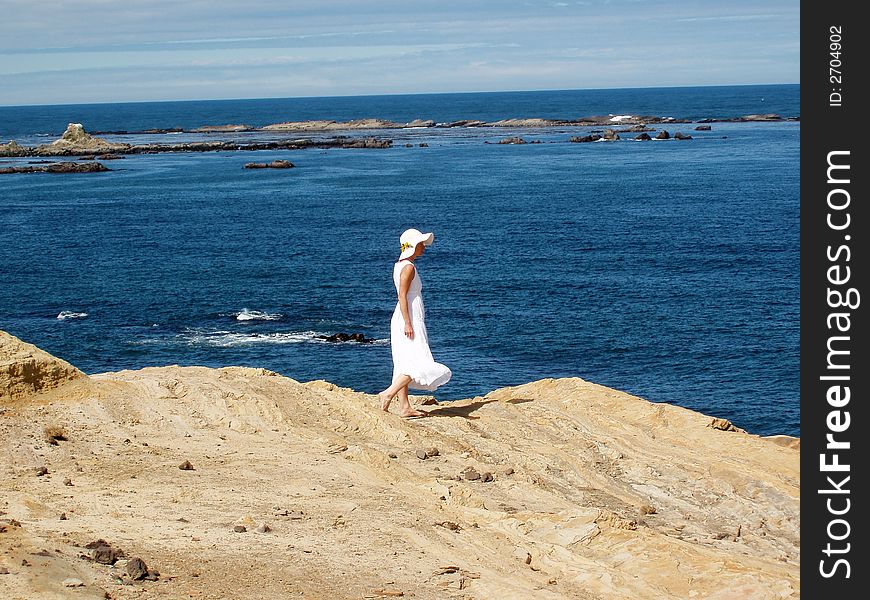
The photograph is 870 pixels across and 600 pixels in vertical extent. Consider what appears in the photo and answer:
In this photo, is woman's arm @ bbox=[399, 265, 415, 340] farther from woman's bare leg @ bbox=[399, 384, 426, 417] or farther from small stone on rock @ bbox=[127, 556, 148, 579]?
small stone on rock @ bbox=[127, 556, 148, 579]

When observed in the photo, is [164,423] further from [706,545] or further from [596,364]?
[596,364]

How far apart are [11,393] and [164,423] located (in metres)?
1.98

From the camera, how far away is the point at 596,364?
3447cm

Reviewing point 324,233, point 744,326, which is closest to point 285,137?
point 324,233

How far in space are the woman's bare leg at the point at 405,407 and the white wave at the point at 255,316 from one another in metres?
27.4

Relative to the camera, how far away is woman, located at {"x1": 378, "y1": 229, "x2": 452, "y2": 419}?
1295 cm

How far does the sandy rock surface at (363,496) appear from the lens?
29.0ft

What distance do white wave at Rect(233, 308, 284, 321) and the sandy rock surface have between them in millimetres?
25138

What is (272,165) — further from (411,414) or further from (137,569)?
(137,569)

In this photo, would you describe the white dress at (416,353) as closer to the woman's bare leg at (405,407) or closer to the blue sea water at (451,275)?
the woman's bare leg at (405,407)

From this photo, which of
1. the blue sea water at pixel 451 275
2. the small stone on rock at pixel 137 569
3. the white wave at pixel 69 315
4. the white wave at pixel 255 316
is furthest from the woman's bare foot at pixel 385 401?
the white wave at pixel 69 315

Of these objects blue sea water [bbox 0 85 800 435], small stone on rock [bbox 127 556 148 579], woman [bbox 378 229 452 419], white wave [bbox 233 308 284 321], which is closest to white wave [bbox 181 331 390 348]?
blue sea water [bbox 0 85 800 435]

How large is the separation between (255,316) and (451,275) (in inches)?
431
